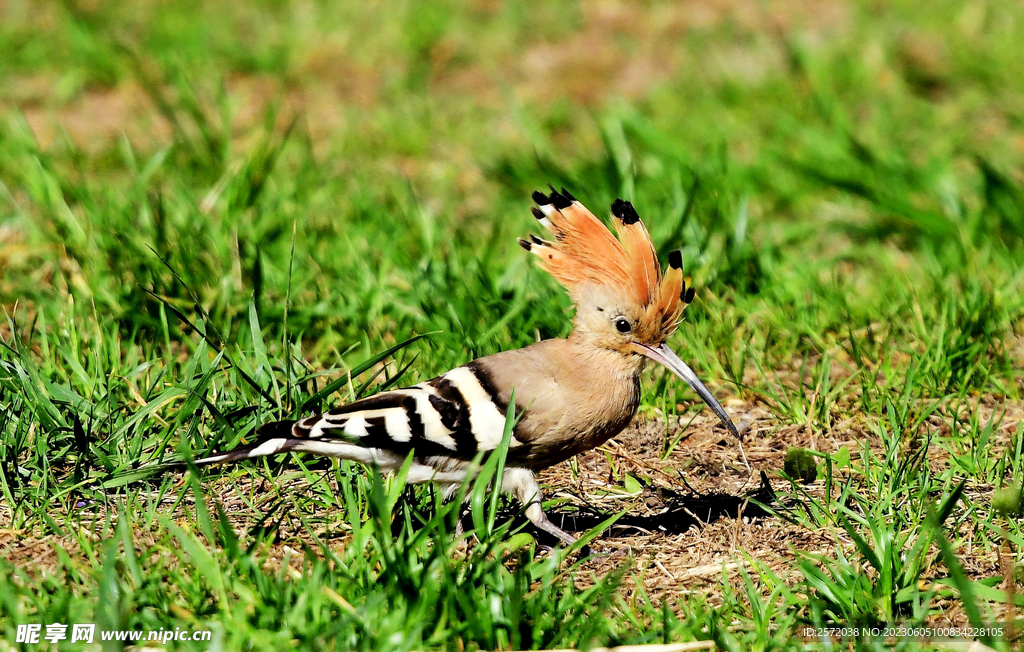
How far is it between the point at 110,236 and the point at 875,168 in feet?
10.1

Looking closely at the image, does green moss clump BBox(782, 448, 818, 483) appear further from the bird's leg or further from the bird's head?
the bird's leg

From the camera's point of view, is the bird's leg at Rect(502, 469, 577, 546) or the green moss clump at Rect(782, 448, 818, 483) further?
the green moss clump at Rect(782, 448, 818, 483)

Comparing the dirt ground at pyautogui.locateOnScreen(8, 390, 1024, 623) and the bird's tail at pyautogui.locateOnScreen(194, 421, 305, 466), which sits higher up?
the bird's tail at pyautogui.locateOnScreen(194, 421, 305, 466)

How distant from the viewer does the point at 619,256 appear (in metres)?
2.61

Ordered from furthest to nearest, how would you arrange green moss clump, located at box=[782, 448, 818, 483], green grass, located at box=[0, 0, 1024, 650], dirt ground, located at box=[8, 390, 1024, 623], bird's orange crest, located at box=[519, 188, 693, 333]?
1. green moss clump, located at box=[782, 448, 818, 483]
2. bird's orange crest, located at box=[519, 188, 693, 333]
3. dirt ground, located at box=[8, 390, 1024, 623]
4. green grass, located at box=[0, 0, 1024, 650]

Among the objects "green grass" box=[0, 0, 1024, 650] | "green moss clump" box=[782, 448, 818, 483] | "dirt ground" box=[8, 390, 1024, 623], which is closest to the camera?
"green grass" box=[0, 0, 1024, 650]

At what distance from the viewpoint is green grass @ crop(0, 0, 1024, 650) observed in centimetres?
223

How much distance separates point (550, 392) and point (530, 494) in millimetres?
254

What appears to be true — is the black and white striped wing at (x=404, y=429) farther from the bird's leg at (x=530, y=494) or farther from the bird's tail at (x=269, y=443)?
the bird's leg at (x=530, y=494)

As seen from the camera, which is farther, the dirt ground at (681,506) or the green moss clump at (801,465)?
the green moss clump at (801,465)

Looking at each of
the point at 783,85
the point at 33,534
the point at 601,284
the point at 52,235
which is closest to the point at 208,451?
the point at 33,534

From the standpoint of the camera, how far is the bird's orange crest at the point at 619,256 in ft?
8.53

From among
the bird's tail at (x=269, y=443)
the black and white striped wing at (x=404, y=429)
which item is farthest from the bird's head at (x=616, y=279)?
the bird's tail at (x=269, y=443)

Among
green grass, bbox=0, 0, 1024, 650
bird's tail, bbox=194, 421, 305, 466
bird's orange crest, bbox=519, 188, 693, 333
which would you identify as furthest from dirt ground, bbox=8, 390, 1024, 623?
bird's orange crest, bbox=519, 188, 693, 333
